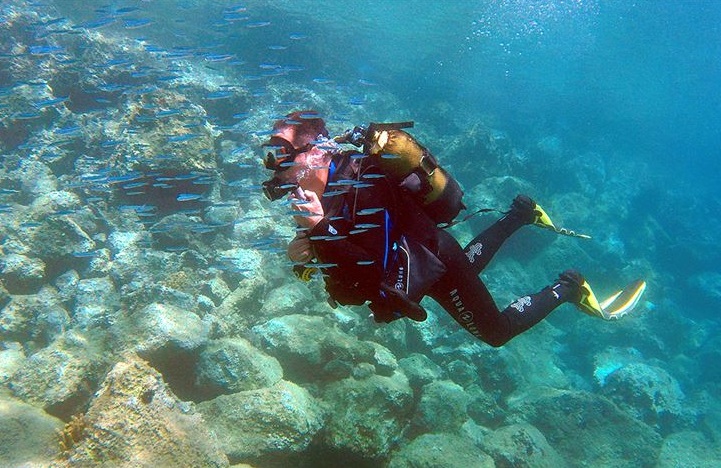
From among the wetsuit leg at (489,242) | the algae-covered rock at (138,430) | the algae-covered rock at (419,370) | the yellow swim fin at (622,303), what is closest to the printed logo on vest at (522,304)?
the wetsuit leg at (489,242)

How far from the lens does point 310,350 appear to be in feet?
20.7

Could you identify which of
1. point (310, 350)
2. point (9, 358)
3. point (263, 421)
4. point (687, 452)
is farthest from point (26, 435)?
point (687, 452)

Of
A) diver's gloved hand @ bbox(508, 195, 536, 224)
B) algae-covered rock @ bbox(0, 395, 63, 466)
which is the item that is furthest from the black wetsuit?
algae-covered rock @ bbox(0, 395, 63, 466)

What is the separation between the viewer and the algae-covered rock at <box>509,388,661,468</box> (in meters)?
8.32

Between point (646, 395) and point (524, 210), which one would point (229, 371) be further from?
point (646, 395)

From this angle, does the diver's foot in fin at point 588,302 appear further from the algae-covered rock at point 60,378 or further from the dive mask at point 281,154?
the algae-covered rock at point 60,378

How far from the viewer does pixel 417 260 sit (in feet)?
9.26

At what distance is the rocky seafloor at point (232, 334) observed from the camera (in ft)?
15.2

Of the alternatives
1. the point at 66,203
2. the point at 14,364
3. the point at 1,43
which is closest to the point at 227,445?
the point at 14,364

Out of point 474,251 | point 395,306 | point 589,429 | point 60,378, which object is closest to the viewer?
point 395,306

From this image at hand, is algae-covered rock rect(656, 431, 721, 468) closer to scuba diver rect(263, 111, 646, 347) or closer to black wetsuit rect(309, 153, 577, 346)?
black wetsuit rect(309, 153, 577, 346)

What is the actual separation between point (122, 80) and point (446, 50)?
1382 inches

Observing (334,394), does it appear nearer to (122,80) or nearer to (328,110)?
(328,110)

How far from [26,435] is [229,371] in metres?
2.28
